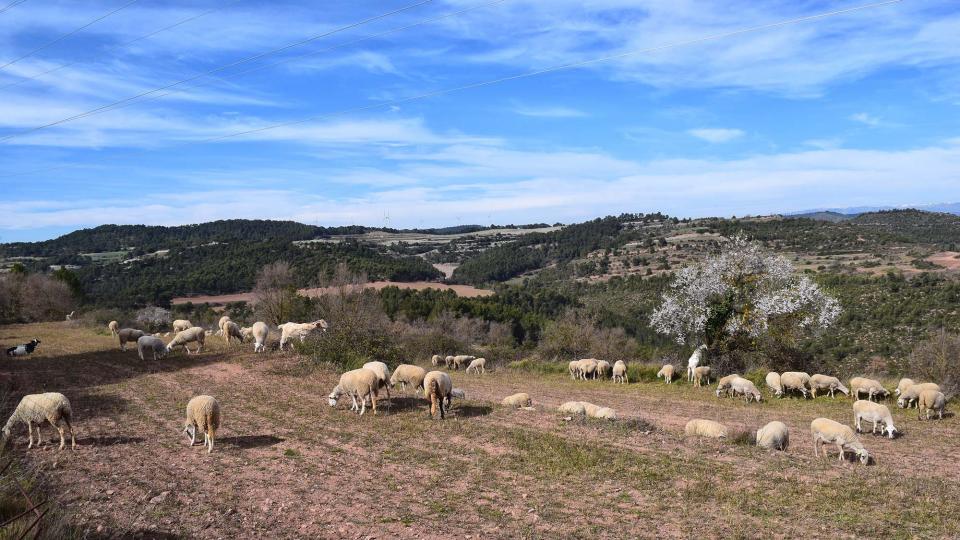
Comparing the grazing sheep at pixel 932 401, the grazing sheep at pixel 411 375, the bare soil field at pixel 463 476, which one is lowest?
the grazing sheep at pixel 932 401

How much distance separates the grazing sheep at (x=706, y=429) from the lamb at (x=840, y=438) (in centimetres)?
219

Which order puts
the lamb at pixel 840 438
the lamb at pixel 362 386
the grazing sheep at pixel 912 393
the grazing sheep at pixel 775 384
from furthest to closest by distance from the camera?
the grazing sheep at pixel 775 384 → the grazing sheep at pixel 912 393 → the lamb at pixel 362 386 → the lamb at pixel 840 438

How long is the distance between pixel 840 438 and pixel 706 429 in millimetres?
3164

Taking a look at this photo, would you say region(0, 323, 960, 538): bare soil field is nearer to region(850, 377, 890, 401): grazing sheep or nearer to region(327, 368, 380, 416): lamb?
region(327, 368, 380, 416): lamb

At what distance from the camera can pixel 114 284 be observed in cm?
8438

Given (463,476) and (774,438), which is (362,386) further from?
(774,438)

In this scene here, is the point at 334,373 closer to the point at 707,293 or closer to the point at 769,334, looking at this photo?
the point at 707,293

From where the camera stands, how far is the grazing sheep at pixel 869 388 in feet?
70.8

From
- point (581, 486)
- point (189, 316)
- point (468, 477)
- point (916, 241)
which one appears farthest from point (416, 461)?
point (916, 241)

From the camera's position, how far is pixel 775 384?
24094 mm

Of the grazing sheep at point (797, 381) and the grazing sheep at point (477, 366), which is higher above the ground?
the grazing sheep at point (797, 381)

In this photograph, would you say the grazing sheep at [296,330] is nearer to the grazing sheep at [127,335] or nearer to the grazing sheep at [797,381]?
the grazing sheep at [127,335]

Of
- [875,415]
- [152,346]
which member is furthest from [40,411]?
[875,415]

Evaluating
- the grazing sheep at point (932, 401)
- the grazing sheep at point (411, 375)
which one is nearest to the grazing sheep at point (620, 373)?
the grazing sheep at point (932, 401)
